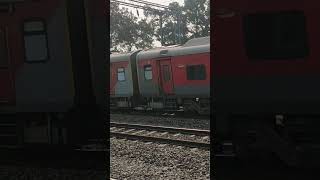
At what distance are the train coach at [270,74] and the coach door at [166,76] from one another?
1254 centimetres

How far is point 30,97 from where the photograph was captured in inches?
220

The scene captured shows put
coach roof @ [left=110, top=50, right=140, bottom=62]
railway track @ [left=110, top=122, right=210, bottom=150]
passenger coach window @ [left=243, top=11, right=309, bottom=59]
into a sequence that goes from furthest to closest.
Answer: coach roof @ [left=110, top=50, right=140, bottom=62], railway track @ [left=110, top=122, right=210, bottom=150], passenger coach window @ [left=243, top=11, right=309, bottom=59]

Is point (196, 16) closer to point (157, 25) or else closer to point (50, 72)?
point (157, 25)

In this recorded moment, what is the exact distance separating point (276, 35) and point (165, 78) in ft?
42.8

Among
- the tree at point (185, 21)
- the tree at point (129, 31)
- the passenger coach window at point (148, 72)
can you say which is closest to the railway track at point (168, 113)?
the passenger coach window at point (148, 72)

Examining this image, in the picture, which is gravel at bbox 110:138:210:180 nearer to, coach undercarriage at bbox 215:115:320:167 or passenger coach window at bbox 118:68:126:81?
coach undercarriage at bbox 215:115:320:167

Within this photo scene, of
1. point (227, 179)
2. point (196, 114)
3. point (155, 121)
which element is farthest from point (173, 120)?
point (227, 179)

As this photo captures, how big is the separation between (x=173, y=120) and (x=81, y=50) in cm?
875

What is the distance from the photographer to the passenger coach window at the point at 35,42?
17.8ft

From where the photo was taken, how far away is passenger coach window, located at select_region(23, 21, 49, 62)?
542cm

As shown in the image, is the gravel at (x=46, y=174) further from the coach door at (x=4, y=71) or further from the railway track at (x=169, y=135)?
the railway track at (x=169, y=135)

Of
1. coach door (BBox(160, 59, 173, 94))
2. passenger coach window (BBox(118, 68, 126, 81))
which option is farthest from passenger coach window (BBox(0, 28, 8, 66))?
passenger coach window (BBox(118, 68, 126, 81))

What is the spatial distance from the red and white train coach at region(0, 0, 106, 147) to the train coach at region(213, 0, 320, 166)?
1.76m

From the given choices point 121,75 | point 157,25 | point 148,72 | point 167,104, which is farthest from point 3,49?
point 157,25
